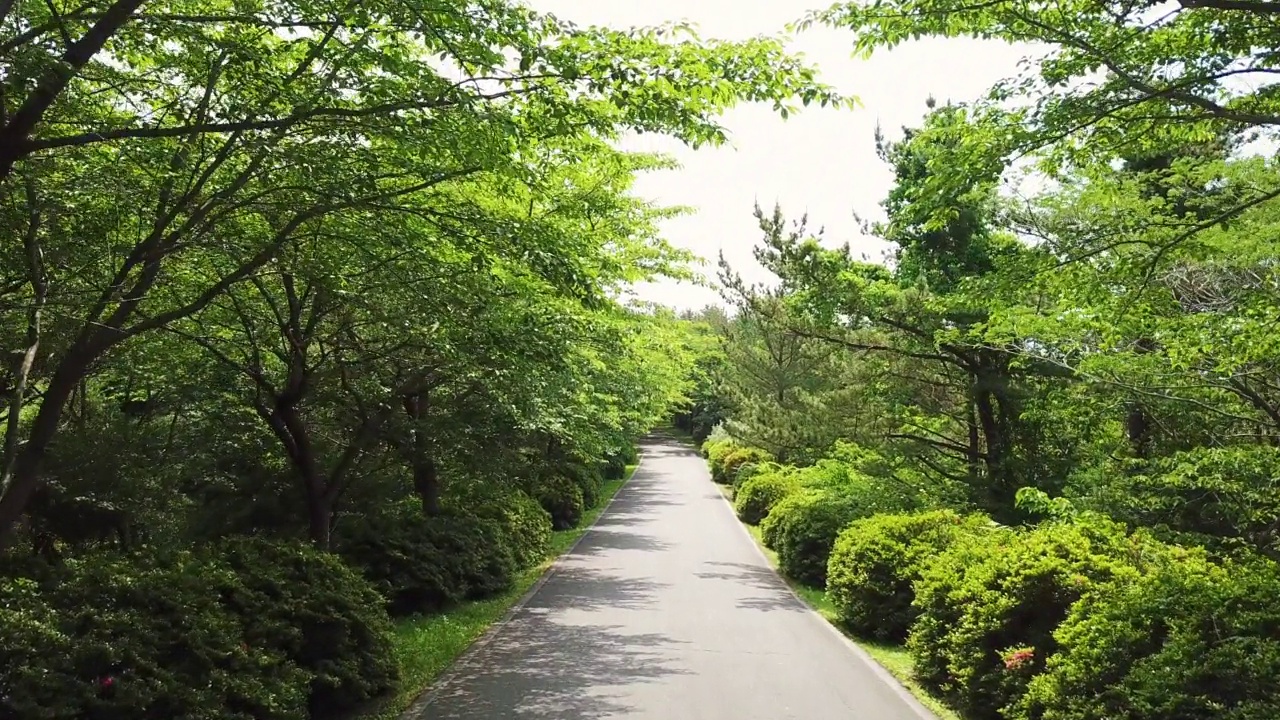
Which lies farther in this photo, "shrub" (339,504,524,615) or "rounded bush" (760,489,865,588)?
"rounded bush" (760,489,865,588)

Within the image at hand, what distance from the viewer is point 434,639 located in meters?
10.1

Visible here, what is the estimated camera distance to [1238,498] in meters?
10.0

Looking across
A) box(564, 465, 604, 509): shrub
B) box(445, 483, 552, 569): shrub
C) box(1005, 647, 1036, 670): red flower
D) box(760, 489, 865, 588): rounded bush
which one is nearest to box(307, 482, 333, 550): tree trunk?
box(445, 483, 552, 569): shrub

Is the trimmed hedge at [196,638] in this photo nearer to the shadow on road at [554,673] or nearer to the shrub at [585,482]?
the shadow on road at [554,673]

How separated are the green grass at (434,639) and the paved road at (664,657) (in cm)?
23

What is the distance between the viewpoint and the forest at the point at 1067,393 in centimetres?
552

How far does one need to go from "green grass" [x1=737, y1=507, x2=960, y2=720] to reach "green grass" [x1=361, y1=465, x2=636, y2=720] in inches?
188

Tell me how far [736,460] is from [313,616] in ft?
91.4

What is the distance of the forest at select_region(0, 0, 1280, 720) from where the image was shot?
5.09 metres

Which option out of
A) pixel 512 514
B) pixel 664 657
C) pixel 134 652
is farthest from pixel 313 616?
pixel 512 514

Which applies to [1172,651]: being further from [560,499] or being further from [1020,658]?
[560,499]

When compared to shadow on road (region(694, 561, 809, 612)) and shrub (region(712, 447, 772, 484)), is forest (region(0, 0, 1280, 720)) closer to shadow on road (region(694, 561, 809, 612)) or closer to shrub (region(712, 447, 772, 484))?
shadow on road (region(694, 561, 809, 612))

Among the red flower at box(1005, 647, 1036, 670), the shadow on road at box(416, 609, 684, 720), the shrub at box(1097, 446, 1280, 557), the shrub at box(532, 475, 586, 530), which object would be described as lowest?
the shadow on road at box(416, 609, 684, 720)

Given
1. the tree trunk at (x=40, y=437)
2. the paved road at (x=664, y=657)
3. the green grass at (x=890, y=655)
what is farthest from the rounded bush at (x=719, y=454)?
the tree trunk at (x=40, y=437)
